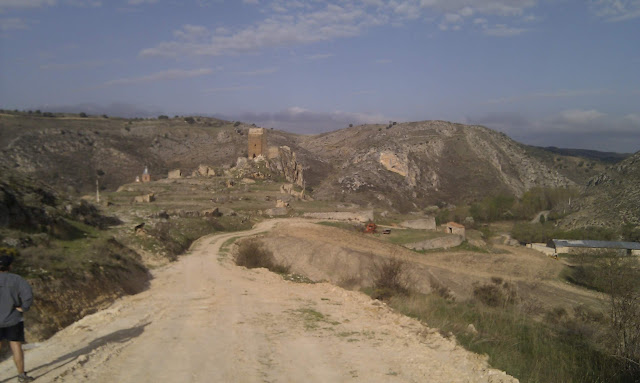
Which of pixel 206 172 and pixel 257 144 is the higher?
pixel 257 144

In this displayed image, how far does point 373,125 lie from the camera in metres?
128

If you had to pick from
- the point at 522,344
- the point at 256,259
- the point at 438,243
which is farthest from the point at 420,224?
the point at 522,344

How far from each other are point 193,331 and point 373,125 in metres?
124

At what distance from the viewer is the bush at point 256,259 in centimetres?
1864

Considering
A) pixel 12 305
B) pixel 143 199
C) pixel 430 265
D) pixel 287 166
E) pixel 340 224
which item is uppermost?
pixel 12 305

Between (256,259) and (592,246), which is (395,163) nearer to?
(592,246)

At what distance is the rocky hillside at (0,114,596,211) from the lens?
66.9 metres

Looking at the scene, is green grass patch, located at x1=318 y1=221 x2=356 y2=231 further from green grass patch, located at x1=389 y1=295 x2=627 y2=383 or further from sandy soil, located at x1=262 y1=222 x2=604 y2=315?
green grass patch, located at x1=389 y1=295 x2=627 y2=383

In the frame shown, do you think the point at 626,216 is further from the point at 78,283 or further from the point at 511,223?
the point at 78,283

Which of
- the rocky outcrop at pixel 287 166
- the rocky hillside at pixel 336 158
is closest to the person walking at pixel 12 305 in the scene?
the rocky outcrop at pixel 287 166

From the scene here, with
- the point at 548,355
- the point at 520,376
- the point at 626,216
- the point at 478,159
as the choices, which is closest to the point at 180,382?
the point at 520,376

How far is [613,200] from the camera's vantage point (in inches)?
1949

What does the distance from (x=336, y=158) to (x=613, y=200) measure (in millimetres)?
59934

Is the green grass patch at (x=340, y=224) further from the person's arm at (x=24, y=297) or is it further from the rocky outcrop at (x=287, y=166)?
the person's arm at (x=24, y=297)
